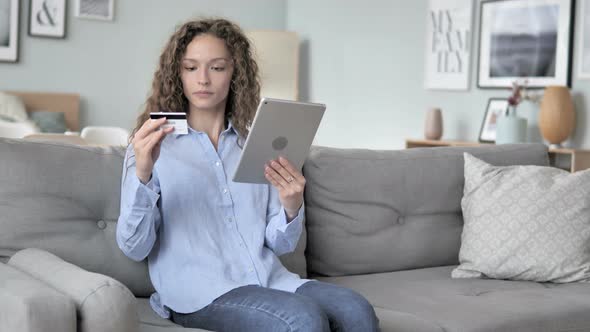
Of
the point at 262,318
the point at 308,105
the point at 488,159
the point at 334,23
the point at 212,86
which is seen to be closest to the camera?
the point at 262,318

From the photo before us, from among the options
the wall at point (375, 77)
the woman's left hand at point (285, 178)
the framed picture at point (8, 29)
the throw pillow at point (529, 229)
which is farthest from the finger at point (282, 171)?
the framed picture at point (8, 29)

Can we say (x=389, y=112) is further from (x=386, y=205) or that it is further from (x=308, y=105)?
(x=308, y=105)

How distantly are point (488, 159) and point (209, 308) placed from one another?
1376 mm

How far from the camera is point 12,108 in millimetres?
6332

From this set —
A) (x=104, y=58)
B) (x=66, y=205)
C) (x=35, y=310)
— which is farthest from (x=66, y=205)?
(x=104, y=58)

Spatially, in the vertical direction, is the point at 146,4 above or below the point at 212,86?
above

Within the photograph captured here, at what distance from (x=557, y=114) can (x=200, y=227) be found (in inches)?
128

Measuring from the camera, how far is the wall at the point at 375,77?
579cm

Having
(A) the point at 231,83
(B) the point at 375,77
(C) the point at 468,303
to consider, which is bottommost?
(C) the point at 468,303

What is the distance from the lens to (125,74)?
23.7 feet

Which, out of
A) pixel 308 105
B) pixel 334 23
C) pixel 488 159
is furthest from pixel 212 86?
pixel 334 23

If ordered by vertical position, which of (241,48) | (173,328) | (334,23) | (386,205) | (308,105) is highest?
(334,23)

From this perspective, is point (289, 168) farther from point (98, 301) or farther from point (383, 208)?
point (383, 208)

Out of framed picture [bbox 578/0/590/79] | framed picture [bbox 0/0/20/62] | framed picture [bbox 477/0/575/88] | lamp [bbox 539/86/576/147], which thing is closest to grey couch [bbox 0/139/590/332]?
lamp [bbox 539/86/576/147]
